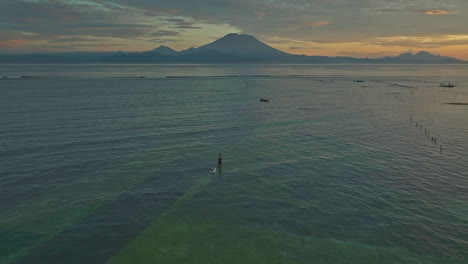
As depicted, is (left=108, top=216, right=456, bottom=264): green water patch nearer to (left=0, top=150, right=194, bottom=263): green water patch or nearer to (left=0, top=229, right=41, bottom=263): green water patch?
(left=0, top=150, right=194, bottom=263): green water patch

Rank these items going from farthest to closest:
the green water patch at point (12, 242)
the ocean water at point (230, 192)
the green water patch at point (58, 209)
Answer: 1. the green water patch at point (58, 209)
2. the ocean water at point (230, 192)
3. the green water patch at point (12, 242)

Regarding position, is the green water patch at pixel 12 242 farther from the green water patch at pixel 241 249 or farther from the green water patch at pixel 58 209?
the green water patch at pixel 241 249

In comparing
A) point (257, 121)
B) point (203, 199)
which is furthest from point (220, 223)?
point (257, 121)

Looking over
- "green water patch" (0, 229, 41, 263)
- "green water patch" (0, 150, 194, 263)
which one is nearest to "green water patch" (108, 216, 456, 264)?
"green water patch" (0, 150, 194, 263)

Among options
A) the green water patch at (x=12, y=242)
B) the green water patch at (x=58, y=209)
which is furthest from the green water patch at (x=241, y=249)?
the green water patch at (x=12, y=242)

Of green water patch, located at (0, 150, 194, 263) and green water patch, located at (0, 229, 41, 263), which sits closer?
green water patch, located at (0, 229, 41, 263)

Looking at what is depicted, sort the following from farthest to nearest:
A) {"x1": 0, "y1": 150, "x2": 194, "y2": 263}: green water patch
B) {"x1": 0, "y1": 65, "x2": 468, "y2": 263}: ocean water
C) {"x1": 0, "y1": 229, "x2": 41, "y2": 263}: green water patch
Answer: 1. {"x1": 0, "y1": 150, "x2": 194, "y2": 263}: green water patch
2. {"x1": 0, "y1": 65, "x2": 468, "y2": 263}: ocean water
3. {"x1": 0, "y1": 229, "x2": 41, "y2": 263}: green water patch

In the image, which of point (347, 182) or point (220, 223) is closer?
point (220, 223)

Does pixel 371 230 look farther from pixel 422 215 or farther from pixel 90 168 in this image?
pixel 90 168
